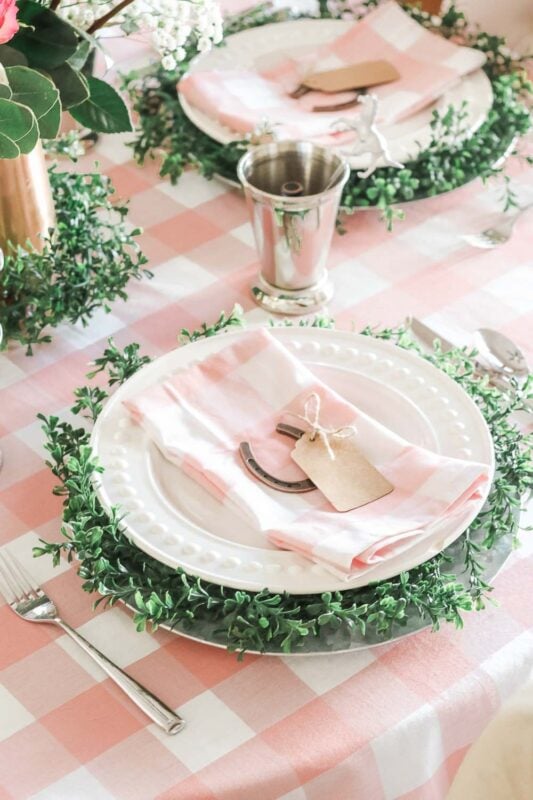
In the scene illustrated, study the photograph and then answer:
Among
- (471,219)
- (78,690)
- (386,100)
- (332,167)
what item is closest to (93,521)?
(78,690)

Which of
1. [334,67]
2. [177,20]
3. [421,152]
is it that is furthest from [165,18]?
[334,67]

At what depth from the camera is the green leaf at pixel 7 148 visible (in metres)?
0.86

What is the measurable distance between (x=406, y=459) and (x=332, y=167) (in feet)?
1.30

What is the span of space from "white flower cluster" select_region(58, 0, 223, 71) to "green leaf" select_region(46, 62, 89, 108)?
54 mm

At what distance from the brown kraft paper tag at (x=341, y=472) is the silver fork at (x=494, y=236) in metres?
0.44

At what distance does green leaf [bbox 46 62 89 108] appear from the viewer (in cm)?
100

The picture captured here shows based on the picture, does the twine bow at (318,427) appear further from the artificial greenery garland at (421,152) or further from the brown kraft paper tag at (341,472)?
the artificial greenery garland at (421,152)

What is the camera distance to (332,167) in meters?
1.12

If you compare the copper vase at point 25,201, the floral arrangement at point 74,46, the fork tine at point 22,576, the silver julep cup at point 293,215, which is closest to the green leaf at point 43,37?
the floral arrangement at point 74,46

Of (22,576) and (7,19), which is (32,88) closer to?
(7,19)

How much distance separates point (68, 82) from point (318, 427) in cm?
41

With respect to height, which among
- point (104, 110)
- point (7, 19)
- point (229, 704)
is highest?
point (7, 19)

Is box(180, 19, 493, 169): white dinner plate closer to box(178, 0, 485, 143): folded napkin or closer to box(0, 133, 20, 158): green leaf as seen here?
box(178, 0, 485, 143): folded napkin

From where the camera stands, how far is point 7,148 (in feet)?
2.84
